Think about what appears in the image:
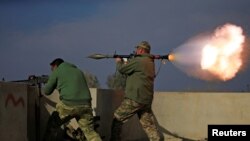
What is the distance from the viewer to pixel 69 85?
8961 mm

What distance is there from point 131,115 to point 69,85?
164 cm

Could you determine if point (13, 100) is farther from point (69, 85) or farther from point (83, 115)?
point (83, 115)

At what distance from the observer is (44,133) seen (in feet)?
32.0

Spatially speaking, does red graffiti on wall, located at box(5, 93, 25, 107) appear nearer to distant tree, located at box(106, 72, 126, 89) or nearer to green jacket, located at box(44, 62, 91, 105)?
green jacket, located at box(44, 62, 91, 105)

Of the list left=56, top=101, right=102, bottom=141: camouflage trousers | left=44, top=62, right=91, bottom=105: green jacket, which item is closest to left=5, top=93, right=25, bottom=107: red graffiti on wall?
left=44, top=62, right=91, bottom=105: green jacket

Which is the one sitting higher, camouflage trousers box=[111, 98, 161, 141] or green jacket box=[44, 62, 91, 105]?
green jacket box=[44, 62, 91, 105]

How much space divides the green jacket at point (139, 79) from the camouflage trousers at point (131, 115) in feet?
0.40

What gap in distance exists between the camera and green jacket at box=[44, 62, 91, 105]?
353 inches

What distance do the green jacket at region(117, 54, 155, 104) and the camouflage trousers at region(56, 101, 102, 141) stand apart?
1.19m

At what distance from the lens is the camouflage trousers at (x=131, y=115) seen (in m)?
10.0

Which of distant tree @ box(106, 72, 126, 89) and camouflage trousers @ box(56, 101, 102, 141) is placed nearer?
camouflage trousers @ box(56, 101, 102, 141)

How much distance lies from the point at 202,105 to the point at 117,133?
3443 mm

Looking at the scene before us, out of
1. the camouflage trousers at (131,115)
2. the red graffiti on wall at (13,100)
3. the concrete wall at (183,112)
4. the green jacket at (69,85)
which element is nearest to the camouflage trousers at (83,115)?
the green jacket at (69,85)

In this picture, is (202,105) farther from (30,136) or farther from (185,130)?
(30,136)
